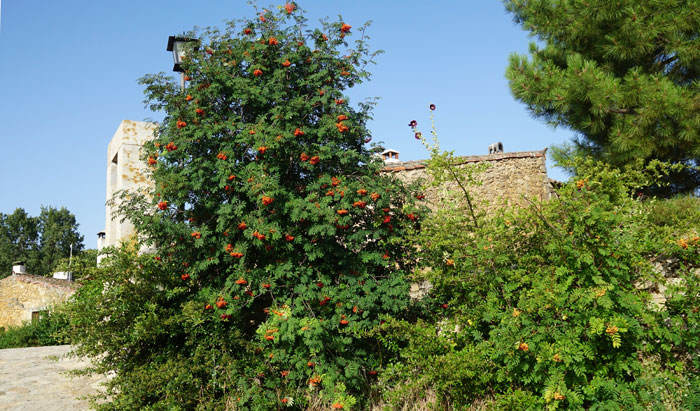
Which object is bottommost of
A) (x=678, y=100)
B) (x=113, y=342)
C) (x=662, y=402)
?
(x=662, y=402)

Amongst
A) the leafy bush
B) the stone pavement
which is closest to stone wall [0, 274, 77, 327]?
the stone pavement

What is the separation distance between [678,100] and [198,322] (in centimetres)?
880

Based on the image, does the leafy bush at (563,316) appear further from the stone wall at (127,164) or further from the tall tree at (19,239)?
the tall tree at (19,239)

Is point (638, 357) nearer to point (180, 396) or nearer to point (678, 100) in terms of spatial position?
point (180, 396)

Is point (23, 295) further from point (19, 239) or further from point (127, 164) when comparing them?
point (19, 239)

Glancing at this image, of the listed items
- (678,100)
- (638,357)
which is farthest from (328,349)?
(678,100)

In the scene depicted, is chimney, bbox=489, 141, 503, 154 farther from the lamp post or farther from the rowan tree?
the lamp post

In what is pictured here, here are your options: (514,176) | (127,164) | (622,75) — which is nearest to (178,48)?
(127,164)

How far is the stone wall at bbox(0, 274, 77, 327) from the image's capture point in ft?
65.6

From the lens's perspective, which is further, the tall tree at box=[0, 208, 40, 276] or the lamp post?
the tall tree at box=[0, 208, 40, 276]

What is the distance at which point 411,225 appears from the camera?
19.7 ft

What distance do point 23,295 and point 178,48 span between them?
59.7 feet

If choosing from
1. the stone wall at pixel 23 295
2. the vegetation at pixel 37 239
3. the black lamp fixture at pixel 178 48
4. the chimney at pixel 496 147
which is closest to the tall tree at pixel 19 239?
the vegetation at pixel 37 239

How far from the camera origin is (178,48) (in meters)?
6.64
